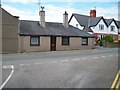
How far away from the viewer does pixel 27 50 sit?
30203mm

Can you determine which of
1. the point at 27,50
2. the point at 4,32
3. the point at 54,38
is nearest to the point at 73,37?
the point at 54,38

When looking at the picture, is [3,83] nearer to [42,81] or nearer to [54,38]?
[42,81]

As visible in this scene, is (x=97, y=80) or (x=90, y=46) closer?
(x=97, y=80)

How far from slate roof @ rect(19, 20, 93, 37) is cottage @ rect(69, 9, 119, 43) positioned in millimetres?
14088

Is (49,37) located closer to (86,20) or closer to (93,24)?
(93,24)

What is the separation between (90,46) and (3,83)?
2793cm

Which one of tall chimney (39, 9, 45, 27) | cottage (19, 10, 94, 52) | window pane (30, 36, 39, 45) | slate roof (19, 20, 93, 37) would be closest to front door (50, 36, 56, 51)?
cottage (19, 10, 94, 52)

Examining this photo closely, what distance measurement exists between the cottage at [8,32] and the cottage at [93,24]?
77.7 feet

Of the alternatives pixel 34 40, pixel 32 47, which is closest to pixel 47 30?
pixel 34 40

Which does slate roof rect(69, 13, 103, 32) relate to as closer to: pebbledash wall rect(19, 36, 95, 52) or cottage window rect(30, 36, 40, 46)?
pebbledash wall rect(19, 36, 95, 52)

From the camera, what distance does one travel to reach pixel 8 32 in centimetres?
2894

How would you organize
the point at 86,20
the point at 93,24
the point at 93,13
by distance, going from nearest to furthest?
the point at 93,24, the point at 86,20, the point at 93,13

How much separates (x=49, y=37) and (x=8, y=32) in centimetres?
622

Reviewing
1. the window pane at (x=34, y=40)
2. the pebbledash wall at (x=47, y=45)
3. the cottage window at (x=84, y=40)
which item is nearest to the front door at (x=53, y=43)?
the pebbledash wall at (x=47, y=45)
